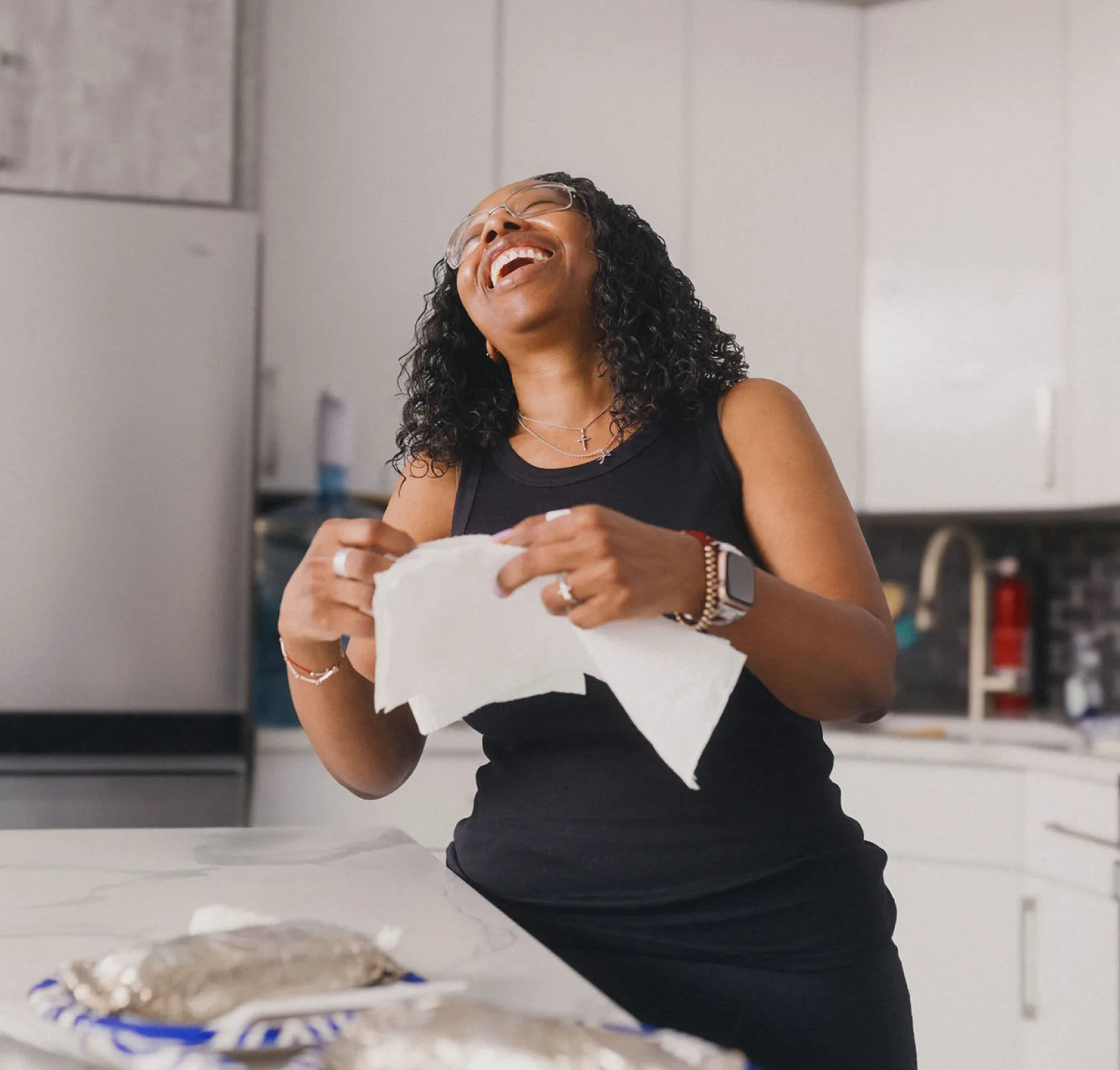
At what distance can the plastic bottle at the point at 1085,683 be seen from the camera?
101 inches

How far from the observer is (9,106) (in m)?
2.11

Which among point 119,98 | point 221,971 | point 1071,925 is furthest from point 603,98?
point 221,971

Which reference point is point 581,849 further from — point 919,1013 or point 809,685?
point 919,1013

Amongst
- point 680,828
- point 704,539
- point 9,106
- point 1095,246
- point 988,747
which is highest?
point 9,106

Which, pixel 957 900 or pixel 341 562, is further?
pixel 957 900

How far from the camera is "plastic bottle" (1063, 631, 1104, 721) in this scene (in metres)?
2.55

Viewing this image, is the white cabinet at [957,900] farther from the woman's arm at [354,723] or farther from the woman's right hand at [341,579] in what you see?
the woman's right hand at [341,579]

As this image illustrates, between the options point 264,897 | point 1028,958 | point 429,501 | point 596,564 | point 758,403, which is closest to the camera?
point 596,564

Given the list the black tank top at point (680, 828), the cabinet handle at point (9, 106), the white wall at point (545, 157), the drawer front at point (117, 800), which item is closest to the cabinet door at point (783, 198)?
the white wall at point (545, 157)

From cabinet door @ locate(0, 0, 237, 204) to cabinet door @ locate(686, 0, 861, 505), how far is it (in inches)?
39.8

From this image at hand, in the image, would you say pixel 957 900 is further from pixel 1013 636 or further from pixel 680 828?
pixel 680 828

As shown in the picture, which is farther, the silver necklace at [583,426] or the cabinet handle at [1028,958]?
the cabinet handle at [1028,958]

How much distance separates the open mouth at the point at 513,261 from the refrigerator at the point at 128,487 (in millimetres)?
1175

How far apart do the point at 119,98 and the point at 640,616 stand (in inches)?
74.1
